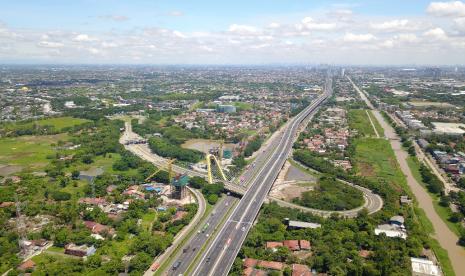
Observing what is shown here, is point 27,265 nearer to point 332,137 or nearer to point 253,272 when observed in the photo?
point 253,272

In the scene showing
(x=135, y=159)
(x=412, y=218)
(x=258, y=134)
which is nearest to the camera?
(x=412, y=218)

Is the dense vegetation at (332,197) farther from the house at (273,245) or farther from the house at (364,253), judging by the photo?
the house at (273,245)

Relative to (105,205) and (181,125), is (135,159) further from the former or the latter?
(181,125)

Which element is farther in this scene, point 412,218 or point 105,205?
point 105,205

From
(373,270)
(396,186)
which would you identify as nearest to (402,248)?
(373,270)

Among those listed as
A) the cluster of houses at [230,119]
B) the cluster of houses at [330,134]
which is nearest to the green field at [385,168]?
the cluster of houses at [330,134]

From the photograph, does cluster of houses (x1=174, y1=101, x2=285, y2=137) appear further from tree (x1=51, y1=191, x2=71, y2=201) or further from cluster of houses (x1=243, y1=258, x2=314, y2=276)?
cluster of houses (x1=243, y1=258, x2=314, y2=276)
